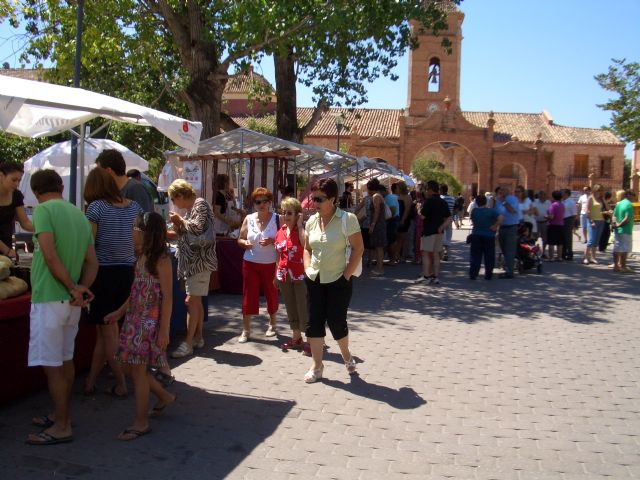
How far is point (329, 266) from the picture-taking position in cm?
559

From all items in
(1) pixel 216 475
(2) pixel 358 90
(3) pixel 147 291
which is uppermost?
(2) pixel 358 90

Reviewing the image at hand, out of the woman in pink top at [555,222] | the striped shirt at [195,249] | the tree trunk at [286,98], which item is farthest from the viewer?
the tree trunk at [286,98]

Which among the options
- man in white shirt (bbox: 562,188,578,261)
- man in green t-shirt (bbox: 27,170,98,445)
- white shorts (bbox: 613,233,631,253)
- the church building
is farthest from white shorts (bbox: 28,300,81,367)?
the church building

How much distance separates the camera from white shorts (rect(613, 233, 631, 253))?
13008mm

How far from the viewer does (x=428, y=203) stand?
11.6 metres

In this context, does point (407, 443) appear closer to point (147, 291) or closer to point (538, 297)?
point (147, 291)

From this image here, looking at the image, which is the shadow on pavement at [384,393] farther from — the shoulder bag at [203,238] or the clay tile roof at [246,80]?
the clay tile roof at [246,80]

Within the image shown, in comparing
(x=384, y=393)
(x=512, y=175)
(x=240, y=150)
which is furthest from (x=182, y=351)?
(x=512, y=175)

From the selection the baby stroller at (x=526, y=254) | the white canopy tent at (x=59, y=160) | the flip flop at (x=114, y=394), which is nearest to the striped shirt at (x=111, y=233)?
the flip flop at (x=114, y=394)

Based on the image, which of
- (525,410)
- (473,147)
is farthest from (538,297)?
(473,147)

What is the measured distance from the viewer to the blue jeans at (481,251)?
39.1ft

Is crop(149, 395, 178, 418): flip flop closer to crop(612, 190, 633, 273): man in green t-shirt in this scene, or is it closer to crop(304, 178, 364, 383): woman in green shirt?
crop(304, 178, 364, 383): woman in green shirt

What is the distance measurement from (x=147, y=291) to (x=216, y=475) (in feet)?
4.34

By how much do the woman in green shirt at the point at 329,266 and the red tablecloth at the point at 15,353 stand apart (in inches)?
87.4
